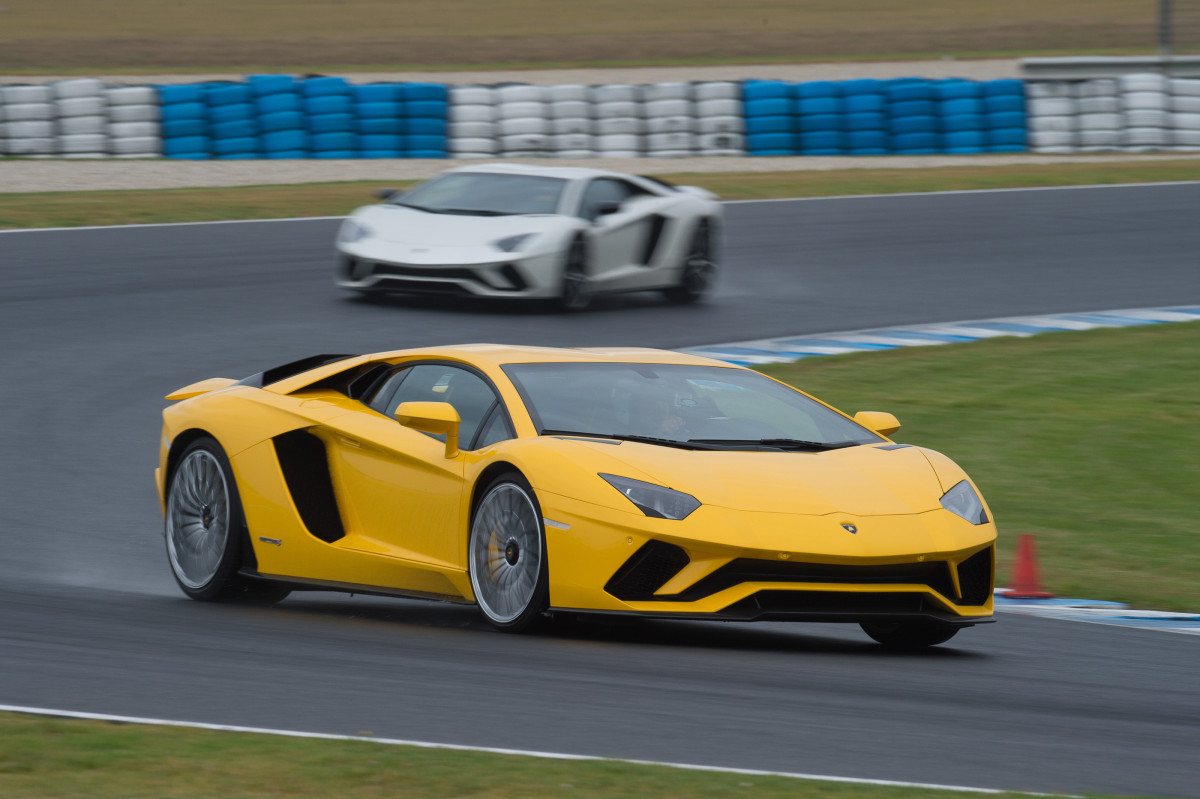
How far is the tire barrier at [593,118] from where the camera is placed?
25188 millimetres

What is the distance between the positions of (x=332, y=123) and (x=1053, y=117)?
11.5 meters

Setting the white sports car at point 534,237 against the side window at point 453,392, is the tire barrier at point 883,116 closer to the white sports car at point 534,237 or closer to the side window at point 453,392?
the white sports car at point 534,237

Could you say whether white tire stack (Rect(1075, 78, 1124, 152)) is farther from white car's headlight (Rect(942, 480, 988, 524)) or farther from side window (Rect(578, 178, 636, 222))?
white car's headlight (Rect(942, 480, 988, 524))

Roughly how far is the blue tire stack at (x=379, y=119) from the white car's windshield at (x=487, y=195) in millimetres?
9433

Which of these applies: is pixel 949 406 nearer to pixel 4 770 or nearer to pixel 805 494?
pixel 805 494

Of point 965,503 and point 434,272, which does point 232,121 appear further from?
point 965,503

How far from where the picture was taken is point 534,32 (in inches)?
1911

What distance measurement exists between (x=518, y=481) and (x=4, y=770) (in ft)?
7.80

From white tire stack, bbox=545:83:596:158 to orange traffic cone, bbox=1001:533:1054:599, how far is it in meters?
19.4

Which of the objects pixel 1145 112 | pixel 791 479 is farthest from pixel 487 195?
pixel 1145 112

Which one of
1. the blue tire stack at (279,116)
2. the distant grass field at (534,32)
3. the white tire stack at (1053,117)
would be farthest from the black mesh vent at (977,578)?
the distant grass field at (534,32)

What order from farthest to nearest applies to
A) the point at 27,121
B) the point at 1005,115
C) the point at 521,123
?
the point at 1005,115
the point at 521,123
the point at 27,121

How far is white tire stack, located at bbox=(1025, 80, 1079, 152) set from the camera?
2888 cm

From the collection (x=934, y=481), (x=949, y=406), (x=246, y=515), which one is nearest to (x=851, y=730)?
(x=934, y=481)
